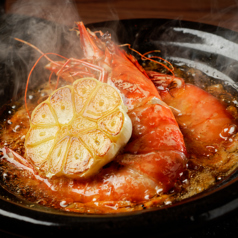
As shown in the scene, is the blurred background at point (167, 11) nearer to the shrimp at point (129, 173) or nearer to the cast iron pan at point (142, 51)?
the cast iron pan at point (142, 51)

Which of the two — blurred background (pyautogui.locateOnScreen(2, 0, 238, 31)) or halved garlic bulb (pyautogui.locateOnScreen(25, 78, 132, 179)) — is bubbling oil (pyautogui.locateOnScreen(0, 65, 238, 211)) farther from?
blurred background (pyautogui.locateOnScreen(2, 0, 238, 31))

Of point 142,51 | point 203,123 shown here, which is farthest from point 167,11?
point 203,123

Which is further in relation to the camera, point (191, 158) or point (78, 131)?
point (191, 158)

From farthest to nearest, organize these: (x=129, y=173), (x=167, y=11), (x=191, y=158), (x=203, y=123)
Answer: (x=167, y=11) → (x=203, y=123) → (x=191, y=158) → (x=129, y=173)

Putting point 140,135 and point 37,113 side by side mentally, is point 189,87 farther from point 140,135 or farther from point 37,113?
point 37,113

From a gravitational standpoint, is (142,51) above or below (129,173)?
above

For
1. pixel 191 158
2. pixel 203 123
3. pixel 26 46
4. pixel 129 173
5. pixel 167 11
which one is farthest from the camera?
pixel 167 11

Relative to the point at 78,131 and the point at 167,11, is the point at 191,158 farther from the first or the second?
the point at 167,11

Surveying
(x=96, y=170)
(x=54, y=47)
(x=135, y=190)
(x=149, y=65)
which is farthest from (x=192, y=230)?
(x=54, y=47)

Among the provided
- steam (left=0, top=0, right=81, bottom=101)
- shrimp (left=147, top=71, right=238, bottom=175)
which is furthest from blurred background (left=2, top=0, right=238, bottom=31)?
shrimp (left=147, top=71, right=238, bottom=175)
